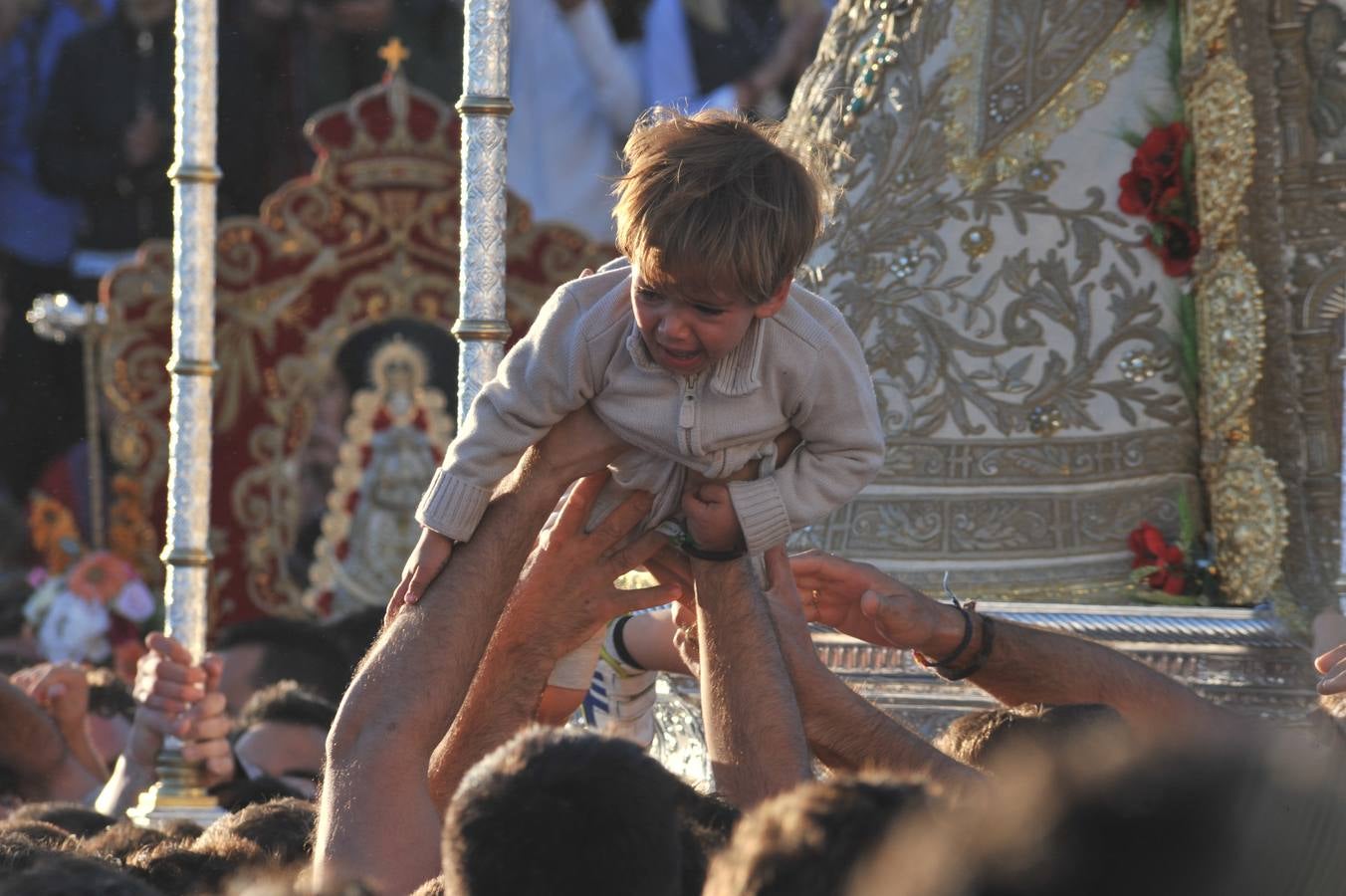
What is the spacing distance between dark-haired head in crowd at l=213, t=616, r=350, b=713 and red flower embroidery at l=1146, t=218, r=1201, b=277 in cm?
295

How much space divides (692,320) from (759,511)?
0.29 meters

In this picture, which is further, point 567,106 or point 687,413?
point 567,106

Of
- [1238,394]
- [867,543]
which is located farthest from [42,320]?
[1238,394]

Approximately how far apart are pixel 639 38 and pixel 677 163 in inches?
293

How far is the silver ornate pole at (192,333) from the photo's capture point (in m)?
4.11

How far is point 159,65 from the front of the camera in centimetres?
957

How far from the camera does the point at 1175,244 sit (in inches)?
165

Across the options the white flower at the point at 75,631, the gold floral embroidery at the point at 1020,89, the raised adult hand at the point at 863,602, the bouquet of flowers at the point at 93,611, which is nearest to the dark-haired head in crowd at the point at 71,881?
the raised adult hand at the point at 863,602

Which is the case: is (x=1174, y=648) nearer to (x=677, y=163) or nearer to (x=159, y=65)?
(x=677, y=163)

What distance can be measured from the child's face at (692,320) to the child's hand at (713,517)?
0.19 metres

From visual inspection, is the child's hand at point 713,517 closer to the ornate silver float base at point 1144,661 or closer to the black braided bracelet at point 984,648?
the black braided bracelet at point 984,648

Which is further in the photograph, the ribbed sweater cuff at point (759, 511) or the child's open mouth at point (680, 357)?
the ribbed sweater cuff at point (759, 511)

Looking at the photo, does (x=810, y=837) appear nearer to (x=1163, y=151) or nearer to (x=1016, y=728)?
(x=1016, y=728)

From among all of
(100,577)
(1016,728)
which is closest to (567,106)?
(100,577)
